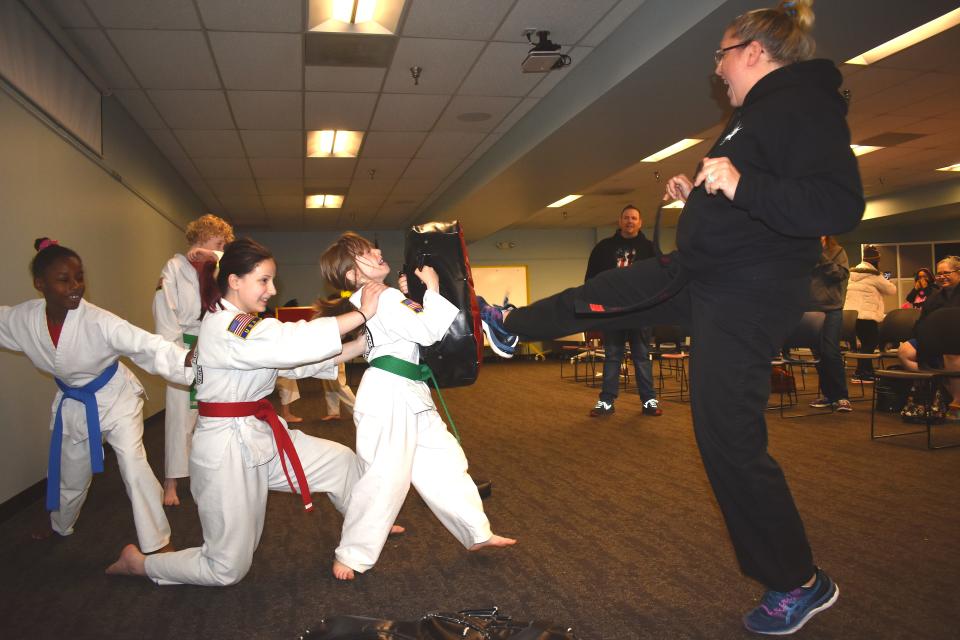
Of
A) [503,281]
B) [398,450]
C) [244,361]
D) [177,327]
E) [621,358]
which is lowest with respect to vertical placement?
[398,450]

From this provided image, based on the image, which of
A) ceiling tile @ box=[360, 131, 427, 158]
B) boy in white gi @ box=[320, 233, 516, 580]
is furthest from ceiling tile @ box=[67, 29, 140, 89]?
boy in white gi @ box=[320, 233, 516, 580]

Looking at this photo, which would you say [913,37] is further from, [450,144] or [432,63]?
[450,144]

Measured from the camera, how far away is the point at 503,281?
1516 cm

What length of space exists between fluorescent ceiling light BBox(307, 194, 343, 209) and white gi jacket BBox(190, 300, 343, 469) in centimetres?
879

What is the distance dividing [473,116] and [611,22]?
2272 millimetres

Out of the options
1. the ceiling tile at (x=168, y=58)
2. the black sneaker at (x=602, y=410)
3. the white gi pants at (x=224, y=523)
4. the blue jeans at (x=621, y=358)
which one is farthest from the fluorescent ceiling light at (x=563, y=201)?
the white gi pants at (x=224, y=523)

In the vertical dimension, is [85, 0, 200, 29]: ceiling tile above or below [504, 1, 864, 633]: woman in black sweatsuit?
above

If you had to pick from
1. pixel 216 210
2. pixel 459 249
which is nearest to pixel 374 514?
pixel 459 249

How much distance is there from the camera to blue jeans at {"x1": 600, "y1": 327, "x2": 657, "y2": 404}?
5551 millimetres

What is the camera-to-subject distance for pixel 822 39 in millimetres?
3877

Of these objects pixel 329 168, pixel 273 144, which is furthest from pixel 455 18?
pixel 329 168

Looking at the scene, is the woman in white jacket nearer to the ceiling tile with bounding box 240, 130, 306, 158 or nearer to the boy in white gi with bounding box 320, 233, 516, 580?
the boy in white gi with bounding box 320, 233, 516, 580

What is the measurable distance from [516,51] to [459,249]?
11.1ft

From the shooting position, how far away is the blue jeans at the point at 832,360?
5.50 m
